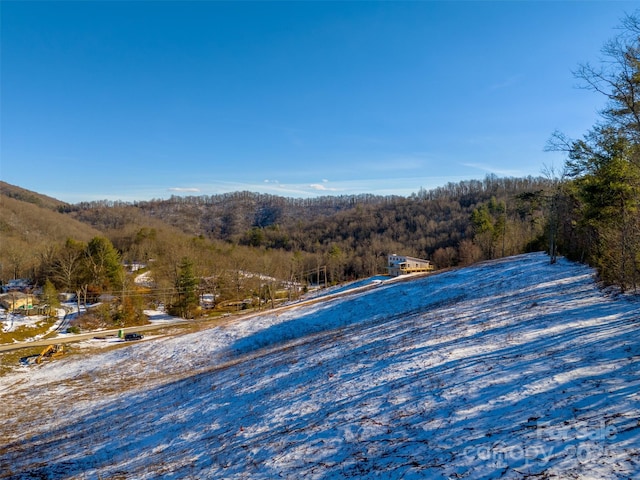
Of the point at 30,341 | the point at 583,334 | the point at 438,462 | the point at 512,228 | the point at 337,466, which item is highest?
the point at 512,228

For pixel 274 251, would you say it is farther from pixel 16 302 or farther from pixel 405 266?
pixel 16 302

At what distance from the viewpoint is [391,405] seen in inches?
356

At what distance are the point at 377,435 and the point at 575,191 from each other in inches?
883

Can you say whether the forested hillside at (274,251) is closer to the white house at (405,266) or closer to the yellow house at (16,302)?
the white house at (405,266)

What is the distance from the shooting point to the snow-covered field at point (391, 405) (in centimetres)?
651

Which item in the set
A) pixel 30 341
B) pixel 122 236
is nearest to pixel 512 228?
pixel 30 341

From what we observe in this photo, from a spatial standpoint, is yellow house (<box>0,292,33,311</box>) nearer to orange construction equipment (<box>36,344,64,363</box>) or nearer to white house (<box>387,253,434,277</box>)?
orange construction equipment (<box>36,344,64,363</box>)

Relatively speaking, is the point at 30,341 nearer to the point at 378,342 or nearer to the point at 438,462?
the point at 378,342

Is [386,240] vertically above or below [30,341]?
above

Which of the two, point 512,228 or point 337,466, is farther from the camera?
point 512,228

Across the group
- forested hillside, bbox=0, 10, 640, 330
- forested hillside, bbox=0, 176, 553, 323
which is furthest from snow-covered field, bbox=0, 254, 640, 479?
forested hillside, bbox=0, 176, 553, 323

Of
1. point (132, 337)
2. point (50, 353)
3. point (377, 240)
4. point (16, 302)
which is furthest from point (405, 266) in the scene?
point (16, 302)

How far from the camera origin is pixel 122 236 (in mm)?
90188

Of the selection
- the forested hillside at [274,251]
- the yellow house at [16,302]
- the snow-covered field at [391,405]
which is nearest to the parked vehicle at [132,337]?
the snow-covered field at [391,405]
